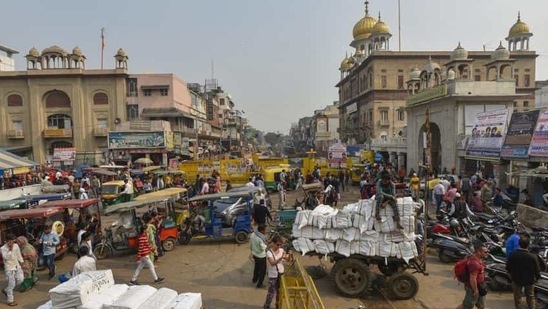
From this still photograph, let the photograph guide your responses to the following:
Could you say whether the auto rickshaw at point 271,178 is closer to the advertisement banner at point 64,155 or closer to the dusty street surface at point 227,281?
the dusty street surface at point 227,281

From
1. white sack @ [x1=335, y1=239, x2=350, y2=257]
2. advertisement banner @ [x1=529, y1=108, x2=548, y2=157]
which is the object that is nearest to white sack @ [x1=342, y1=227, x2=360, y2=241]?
white sack @ [x1=335, y1=239, x2=350, y2=257]

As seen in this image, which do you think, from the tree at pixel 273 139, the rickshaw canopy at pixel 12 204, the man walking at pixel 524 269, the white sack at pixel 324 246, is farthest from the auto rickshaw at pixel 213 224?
the tree at pixel 273 139

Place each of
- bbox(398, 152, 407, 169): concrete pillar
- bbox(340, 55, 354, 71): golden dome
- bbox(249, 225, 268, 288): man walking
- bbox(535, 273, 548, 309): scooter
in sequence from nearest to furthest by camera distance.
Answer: bbox(535, 273, 548, 309): scooter, bbox(249, 225, 268, 288): man walking, bbox(398, 152, 407, 169): concrete pillar, bbox(340, 55, 354, 71): golden dome

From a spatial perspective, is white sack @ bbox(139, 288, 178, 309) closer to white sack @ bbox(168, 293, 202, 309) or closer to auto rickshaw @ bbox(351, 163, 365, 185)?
white sack @ bbox(168, 293, 202, 309)

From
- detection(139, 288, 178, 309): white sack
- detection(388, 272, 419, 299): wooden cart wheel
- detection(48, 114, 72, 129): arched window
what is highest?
detection(48, 114, 72, 129): arched window

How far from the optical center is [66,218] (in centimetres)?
1246

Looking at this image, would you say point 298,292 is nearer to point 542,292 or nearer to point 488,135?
point 542,292

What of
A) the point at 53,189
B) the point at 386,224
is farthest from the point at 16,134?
the point at 386,224

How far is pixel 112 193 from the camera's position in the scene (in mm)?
20062

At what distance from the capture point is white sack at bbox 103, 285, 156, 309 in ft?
16.5

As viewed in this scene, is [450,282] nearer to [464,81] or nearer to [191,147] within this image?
[464,81]

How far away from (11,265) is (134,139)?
3320 centimetres

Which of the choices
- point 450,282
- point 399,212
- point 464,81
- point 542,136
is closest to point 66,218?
point 399,212

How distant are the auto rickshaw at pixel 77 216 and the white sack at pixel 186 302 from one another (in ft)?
25.0
